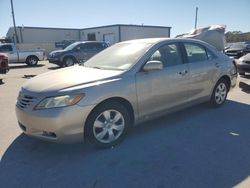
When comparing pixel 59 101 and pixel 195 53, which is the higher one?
pixel 195 53

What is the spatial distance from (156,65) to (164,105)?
2.65ft

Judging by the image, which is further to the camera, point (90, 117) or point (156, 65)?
point (156, 65)

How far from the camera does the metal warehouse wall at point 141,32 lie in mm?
36969

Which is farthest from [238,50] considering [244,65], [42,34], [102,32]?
[42,34]

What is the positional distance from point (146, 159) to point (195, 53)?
8.62ft

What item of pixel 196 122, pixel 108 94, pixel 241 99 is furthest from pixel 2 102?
pixel 241 99

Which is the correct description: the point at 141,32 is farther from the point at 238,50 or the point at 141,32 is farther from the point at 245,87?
the point at 245,87

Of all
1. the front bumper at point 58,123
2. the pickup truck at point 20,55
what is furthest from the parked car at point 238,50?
the front bumper at point 58,123

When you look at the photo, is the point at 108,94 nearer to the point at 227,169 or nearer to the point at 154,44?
the point at 154,44

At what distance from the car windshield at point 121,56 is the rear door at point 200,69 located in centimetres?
106

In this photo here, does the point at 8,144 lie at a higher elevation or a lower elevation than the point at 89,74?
lower

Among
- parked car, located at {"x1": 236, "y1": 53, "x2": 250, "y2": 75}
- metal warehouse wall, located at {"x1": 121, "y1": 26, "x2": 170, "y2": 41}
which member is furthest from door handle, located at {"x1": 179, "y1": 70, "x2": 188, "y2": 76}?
metal warehouse wall, located at {"x1": 121, "y1": 26, "x2": 170, "y2": 41}

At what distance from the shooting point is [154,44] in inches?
169

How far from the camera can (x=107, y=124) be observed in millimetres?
3676
